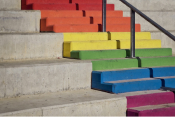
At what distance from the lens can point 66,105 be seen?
3633mm

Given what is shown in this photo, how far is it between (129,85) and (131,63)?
29.2 inches

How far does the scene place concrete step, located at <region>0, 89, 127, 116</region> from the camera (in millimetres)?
3457

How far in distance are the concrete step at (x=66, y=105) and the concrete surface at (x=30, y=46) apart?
94 cm

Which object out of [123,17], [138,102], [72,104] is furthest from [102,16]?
[72,104]

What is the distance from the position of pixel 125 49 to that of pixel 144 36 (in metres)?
0.92

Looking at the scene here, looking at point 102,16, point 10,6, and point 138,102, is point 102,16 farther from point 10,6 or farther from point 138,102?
point 138,102

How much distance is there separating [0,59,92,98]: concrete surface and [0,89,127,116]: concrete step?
0.12 metres

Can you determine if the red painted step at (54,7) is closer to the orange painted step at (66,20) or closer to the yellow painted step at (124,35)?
the orange painted step at (66,20)

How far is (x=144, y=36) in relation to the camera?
20.3 ft

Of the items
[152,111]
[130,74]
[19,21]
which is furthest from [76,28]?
[152,111]

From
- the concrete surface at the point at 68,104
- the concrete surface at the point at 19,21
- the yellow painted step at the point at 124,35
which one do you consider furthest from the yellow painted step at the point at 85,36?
the concrete surface at the point at 68,104

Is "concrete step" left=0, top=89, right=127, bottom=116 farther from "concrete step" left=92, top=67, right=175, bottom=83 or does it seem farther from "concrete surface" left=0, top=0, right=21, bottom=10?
"concrete surface" left=0, top=0, right=21, bottom=10

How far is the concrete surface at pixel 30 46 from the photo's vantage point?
15.8 feet

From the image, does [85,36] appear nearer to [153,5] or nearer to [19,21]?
[19,21]
